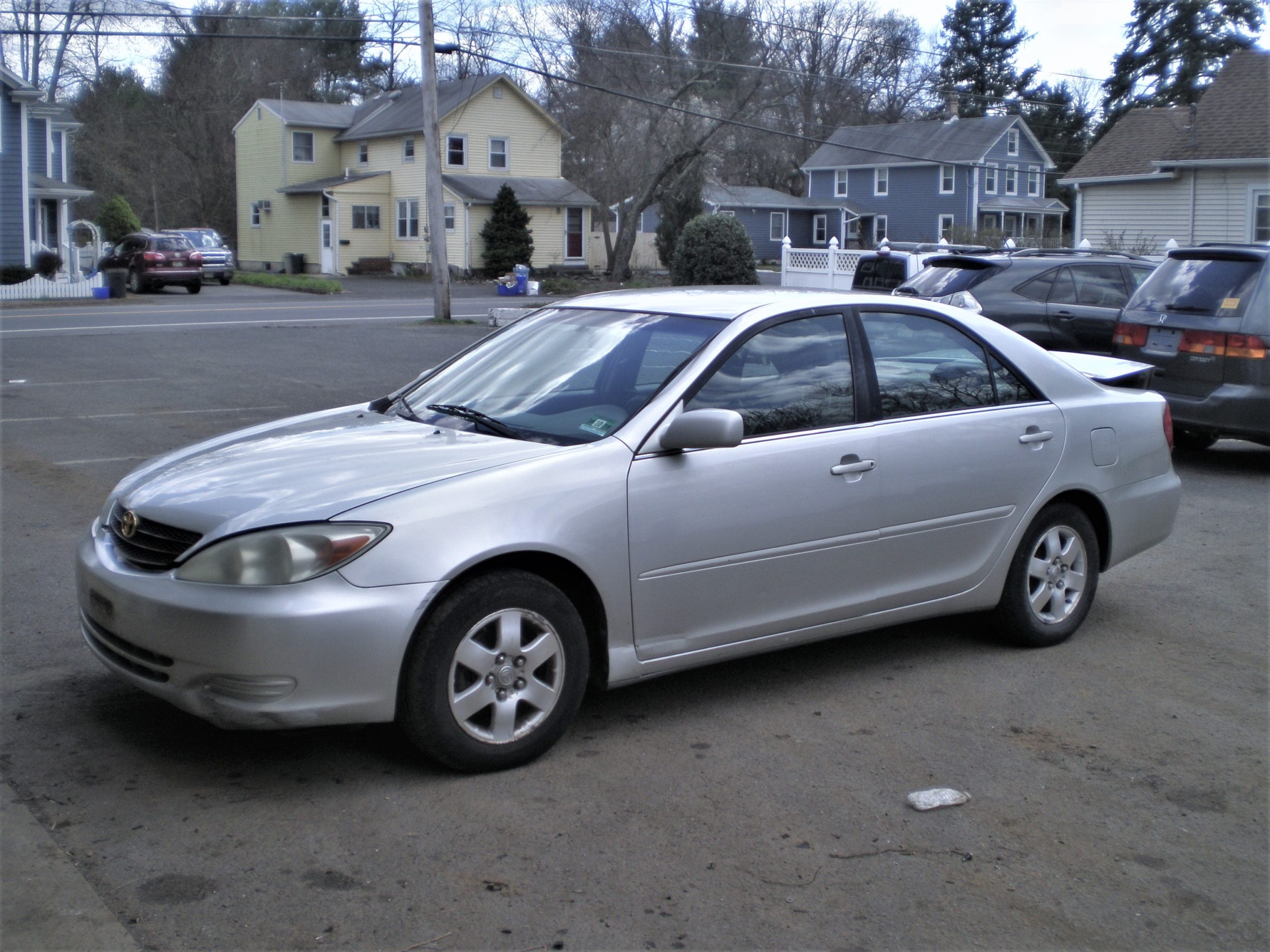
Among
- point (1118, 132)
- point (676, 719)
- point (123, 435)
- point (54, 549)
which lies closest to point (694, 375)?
point (676, 719)

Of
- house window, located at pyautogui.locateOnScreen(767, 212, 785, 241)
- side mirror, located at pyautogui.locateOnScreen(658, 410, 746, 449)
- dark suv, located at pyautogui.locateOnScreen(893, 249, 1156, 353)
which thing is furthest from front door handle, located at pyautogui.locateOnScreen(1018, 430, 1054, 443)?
house window, located at pyautogui.locateOnScreen(767, 212, 785, 241)

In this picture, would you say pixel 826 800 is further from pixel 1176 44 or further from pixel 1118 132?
pixel 1176 44

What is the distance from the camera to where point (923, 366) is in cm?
552

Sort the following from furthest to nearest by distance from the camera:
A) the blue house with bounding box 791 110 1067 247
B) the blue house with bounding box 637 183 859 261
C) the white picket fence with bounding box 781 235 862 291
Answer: the blue house with bounding box 637 183 859 261
the blue house with bounding box 791 110 1067 247
the white picket fence with bounding box 781 235 862 291

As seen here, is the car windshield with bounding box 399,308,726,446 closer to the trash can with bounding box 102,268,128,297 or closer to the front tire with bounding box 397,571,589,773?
the front tire with bounding box 397,571,589,773

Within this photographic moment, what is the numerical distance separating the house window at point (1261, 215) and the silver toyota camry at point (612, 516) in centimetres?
2557

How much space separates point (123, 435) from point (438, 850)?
29.4 ft

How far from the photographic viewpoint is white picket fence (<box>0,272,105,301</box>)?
31.9 metres

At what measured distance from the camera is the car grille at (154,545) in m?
4.16

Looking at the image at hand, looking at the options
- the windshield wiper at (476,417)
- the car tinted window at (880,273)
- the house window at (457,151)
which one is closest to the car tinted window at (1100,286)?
the car tinted window at (880,273)

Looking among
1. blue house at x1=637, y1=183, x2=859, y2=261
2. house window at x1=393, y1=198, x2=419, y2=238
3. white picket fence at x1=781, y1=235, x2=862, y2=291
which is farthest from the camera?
blue house at x1=637, y1=183, x2=859, y2=261

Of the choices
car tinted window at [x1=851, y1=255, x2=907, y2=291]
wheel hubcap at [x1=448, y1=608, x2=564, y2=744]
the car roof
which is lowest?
A: wheel hubcap at [x1=448, y1=608, x2=564, y2=744]

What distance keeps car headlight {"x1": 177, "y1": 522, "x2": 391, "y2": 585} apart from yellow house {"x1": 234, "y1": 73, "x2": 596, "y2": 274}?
46517 mm

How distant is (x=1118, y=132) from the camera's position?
3319cm
